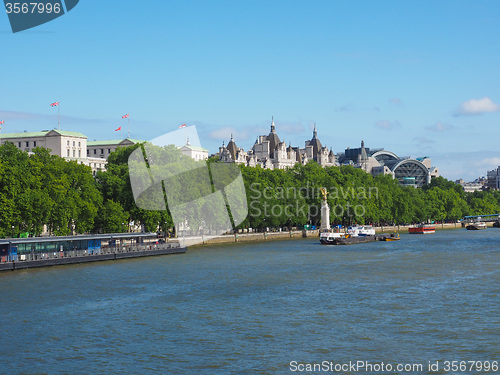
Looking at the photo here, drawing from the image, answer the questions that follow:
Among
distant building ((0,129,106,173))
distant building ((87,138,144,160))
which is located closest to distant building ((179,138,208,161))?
distant building ((87,138,144,160))

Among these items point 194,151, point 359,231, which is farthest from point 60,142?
point 359,231

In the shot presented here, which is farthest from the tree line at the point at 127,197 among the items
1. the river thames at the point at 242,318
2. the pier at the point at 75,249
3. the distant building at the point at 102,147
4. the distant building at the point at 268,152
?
the distant building at the point at 102,147

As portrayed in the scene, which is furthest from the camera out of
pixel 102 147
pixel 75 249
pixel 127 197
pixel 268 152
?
pixel 268 152

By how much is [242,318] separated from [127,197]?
52.9m

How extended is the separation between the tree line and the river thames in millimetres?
15100

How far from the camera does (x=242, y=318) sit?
34.0m

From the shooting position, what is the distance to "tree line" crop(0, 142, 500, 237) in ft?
221

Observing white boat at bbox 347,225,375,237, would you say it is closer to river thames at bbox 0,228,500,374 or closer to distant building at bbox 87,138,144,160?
river thames at bbox 0,228,500,374

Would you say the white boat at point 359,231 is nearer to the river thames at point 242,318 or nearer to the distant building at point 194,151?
the river thames at point 242,318

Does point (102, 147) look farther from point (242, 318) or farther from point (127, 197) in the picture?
point (242, 318)

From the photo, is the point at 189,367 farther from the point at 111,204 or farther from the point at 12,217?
the point at 111,204

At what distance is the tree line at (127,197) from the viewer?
67375 mm

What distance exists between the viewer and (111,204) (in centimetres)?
7962

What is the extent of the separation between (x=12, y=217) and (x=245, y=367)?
4655cm
